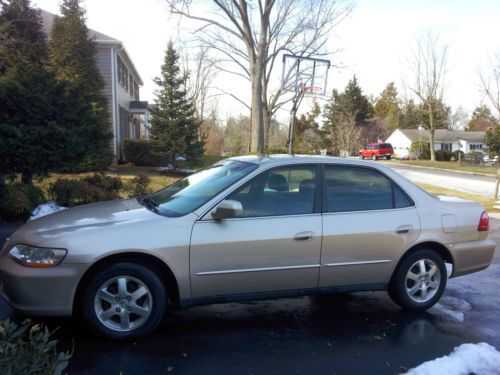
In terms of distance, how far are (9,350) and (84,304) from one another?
50.1 inches

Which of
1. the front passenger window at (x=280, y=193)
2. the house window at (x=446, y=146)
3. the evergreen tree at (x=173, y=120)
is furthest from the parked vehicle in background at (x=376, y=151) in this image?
the front passenger window at (x=280, y=193)

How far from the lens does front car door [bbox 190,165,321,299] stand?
3.93 metres

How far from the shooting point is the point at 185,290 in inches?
154

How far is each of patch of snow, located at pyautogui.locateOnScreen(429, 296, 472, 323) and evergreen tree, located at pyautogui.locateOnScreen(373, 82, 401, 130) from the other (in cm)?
7450

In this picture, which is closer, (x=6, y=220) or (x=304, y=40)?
(x=6, y=220)

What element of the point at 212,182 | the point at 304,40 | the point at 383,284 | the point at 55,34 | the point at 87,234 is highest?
the point at 304,40

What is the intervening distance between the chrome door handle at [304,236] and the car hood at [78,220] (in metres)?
1.31

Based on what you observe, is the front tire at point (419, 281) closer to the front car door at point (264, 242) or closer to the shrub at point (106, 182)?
the front car door at point (264, 242)

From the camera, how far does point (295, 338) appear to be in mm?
3988

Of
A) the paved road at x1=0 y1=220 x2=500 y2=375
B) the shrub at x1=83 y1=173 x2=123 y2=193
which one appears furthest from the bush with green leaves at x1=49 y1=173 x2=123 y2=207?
the paved road at x1=0 y1=220 x2=500 y2=375

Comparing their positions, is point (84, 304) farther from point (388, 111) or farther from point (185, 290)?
point (388, 111)

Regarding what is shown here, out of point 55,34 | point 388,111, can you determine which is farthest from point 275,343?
point 388,111

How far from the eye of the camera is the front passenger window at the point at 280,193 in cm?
421

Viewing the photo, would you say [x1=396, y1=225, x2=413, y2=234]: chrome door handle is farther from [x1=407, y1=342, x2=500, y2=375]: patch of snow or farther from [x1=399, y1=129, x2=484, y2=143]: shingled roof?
[x1=399, y1=129, x2=484, y2=143]: shingled roof
